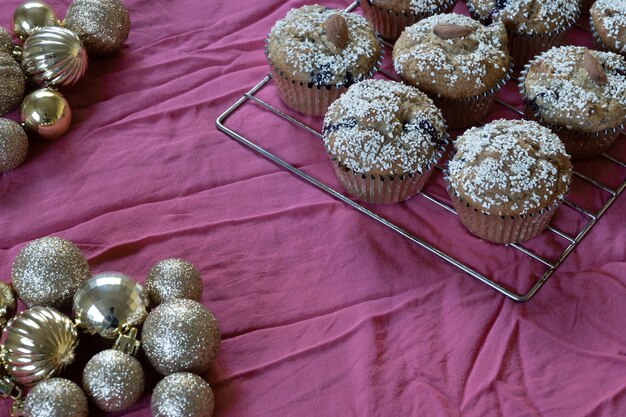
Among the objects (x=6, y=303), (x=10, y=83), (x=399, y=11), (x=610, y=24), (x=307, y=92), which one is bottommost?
(x=6, y=303)

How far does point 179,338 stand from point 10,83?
3.08 feet

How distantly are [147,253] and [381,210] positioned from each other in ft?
1.83

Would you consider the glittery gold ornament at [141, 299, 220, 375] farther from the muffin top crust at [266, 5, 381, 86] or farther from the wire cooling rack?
the muffin top crust at [266, 5, 381, 86]

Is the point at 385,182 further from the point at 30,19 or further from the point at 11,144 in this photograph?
the point at 30,19

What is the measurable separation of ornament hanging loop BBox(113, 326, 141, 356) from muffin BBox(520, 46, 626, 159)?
1.11 meters

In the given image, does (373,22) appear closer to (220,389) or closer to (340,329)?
(340,329)

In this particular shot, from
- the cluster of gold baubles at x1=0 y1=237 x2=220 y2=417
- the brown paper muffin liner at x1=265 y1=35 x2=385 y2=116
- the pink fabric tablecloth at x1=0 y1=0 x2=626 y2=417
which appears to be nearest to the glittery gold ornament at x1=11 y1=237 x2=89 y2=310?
the cluster of gold baubles at x1=0 y1=237 x2=220 y2=417

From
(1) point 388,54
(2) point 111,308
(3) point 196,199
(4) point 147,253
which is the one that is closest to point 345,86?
(1) point 388,54

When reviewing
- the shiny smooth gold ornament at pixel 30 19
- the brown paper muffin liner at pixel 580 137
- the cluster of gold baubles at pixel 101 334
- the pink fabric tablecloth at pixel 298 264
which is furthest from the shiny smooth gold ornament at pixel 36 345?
the brown paper muffin liner at pixel 580 137

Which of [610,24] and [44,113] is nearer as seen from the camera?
[44,113]

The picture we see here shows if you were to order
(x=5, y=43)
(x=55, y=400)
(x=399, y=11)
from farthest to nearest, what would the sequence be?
(x=399, y=11)
(x=5, y=43)
(x=55, y=400)

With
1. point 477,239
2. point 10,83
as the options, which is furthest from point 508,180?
point 10,83

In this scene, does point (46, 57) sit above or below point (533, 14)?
below

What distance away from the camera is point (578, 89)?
6.21ft
